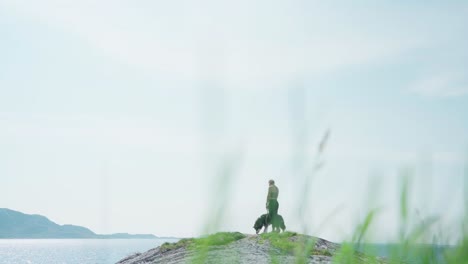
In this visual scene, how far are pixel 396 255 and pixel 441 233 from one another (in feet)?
1.41

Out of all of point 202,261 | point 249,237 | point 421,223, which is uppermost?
point 249,237

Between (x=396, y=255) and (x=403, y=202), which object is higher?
(x=403, y=202)

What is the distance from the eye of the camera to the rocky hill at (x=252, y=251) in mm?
1830

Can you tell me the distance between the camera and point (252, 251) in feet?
41.1

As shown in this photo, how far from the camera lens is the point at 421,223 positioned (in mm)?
2260

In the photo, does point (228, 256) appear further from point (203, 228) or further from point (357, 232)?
point (203, 228)

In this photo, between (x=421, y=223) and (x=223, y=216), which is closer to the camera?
(x=223, y=216)

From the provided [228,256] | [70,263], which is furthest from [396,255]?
[70,263]

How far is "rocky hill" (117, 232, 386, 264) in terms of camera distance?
1.83m

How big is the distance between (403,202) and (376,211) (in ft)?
0.32

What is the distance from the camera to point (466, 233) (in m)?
2.20

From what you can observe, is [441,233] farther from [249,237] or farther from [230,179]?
[249,237]

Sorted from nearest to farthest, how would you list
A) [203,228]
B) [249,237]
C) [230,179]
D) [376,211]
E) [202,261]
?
[230,179]
[203,228]
[202,261]
[376,211]
[249,237]

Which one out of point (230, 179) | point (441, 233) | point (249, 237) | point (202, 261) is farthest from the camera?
point (249, 237)
